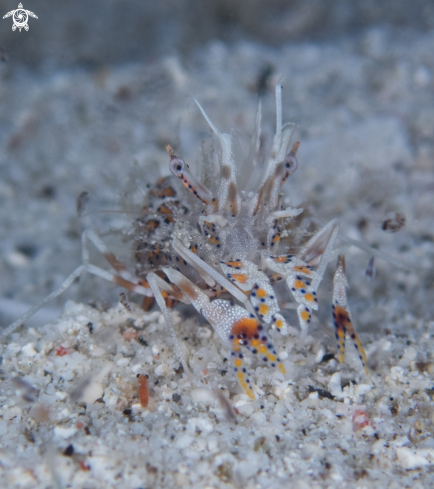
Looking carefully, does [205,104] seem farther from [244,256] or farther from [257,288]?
[257,288]

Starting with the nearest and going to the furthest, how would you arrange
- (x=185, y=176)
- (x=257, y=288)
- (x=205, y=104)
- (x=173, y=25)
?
(x=257, y=288) → (x=185, y=176) → (x=205, y=104) → (x=173, y=25)

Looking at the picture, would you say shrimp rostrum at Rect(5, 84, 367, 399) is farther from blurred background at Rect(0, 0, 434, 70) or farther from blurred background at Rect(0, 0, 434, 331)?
blurred background at Rect(0, 0, 434, 70)

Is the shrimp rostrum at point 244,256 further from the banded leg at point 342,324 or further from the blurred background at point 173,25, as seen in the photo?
the blurred background at point 173,25

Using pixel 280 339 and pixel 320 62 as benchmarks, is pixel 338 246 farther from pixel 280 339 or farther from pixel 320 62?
pixel 320 62

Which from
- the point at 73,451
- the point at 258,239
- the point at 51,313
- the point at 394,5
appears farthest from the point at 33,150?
the point at 394,5

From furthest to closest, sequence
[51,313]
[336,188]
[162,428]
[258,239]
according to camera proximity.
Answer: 1. [336,188]
2. [51,313]
3. [258,239]
4. [162,428]

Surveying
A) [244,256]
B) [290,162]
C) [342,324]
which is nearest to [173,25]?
[290,162]

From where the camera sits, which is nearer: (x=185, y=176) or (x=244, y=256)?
(x=185, y=176)

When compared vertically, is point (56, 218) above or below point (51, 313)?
above
